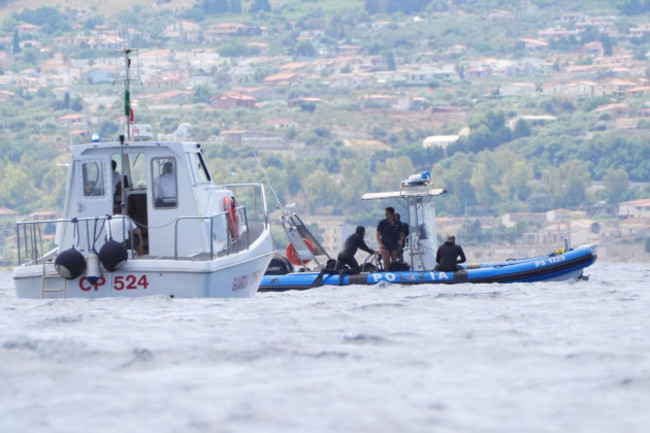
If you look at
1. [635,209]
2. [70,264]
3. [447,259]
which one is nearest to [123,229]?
[70,264]

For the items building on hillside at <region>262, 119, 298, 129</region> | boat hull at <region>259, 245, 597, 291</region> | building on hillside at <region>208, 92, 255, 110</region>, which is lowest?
boat hull at <region>259, 245, 597, 291</region>

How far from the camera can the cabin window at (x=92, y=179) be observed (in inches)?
655

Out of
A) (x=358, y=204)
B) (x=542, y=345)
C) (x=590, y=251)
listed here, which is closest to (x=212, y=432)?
(x=542, y=345)

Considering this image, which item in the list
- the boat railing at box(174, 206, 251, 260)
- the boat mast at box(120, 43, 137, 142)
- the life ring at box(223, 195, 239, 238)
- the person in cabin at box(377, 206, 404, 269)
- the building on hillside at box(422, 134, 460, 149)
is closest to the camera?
the boat railing at box(174, 206, 251, 260)

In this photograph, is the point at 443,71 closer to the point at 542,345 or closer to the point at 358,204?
the point at 358,204

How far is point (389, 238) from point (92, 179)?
195 inches

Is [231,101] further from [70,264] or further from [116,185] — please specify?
[70,264]

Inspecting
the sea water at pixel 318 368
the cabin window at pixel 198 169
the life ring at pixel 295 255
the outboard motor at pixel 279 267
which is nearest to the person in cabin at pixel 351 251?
the outboard motor at pixel 279 267

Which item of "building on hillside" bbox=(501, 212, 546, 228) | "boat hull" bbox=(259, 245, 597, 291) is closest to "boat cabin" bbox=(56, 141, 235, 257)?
"boat hull" bbox=(259, 245, 597, 291)

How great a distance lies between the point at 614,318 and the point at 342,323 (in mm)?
2693

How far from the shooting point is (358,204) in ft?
380

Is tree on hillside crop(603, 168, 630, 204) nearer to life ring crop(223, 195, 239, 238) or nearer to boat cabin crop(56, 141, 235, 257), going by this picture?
life ring crop(223, 195, 239, 238)

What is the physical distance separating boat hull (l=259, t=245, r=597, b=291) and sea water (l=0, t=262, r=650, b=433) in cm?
342

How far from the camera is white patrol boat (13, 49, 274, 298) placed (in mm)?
15375
